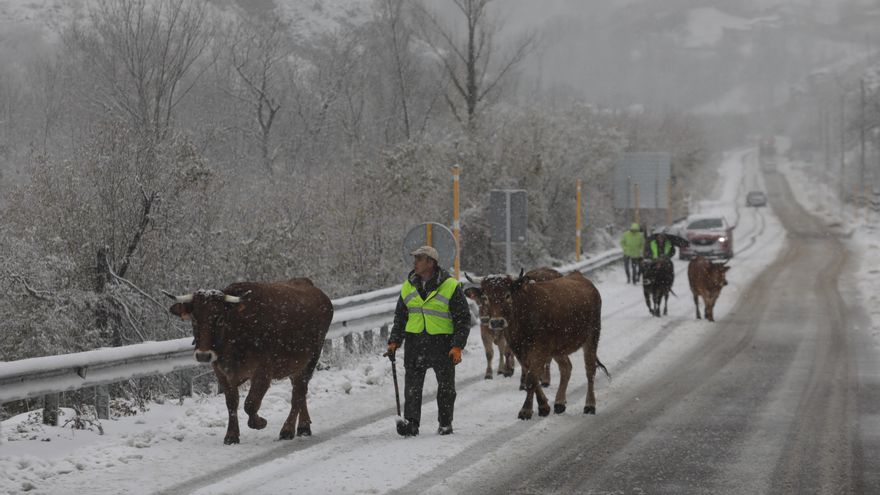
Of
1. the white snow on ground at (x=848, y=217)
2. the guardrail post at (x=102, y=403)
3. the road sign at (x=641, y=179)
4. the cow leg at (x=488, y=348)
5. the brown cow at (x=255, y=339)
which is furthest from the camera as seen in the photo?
the road sign at (x=641, y=179)

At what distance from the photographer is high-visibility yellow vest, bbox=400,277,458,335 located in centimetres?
1049

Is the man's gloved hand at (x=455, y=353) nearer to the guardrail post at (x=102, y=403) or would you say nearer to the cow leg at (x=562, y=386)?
the cow leg at (x=562, y=386)

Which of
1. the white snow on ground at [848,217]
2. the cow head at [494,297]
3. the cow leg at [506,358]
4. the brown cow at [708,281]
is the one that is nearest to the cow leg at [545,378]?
the cow leg at [506,358]

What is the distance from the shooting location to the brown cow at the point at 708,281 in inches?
892

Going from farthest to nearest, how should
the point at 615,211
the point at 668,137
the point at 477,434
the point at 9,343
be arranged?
the point at 668,137 → the point at 615,211 → the point at 9,343 → the point at 477,434

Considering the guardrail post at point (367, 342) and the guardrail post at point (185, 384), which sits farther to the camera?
the guardrail post at point (367, 342)

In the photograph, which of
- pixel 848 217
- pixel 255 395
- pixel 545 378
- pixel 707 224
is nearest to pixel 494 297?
pixel 255 395

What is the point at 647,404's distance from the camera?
499 inches

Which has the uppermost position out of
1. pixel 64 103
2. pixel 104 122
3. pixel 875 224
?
pixel 64 103

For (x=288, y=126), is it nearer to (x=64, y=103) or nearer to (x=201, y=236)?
(x=64, y=103)

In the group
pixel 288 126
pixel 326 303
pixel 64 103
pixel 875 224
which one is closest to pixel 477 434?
pixel 326 303

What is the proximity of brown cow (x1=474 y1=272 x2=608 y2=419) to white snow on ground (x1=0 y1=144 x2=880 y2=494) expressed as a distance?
416 mm

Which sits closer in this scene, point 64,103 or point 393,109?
point 393,109

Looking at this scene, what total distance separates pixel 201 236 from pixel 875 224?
2099 inches
